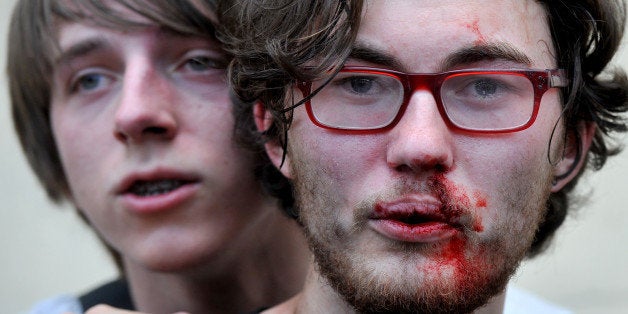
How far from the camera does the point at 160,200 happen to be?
3.15m

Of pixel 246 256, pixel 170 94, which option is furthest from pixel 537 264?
pixel 170 94

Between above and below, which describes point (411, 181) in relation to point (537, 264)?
above

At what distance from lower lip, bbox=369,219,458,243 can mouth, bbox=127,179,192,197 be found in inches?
36.0

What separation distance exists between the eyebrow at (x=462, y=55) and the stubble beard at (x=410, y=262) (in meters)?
0.29

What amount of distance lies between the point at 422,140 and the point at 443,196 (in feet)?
0.52

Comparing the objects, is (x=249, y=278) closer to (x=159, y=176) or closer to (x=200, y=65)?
(x=159, y=176)

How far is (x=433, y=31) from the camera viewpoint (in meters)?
2.43

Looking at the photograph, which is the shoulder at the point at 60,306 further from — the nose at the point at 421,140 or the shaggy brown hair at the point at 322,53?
the nose at the point at 421,140

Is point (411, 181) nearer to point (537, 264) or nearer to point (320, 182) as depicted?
point (320, 182)

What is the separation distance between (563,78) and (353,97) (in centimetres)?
57

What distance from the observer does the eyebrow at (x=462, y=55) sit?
7.98ft

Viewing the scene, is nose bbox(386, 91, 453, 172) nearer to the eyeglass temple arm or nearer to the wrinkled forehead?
the eyeglass temple arm

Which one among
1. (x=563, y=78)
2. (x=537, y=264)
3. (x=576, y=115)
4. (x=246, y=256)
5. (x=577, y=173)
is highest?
(x=563, y=78)

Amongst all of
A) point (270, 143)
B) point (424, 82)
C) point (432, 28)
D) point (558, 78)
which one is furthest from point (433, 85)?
point (270, 143)
